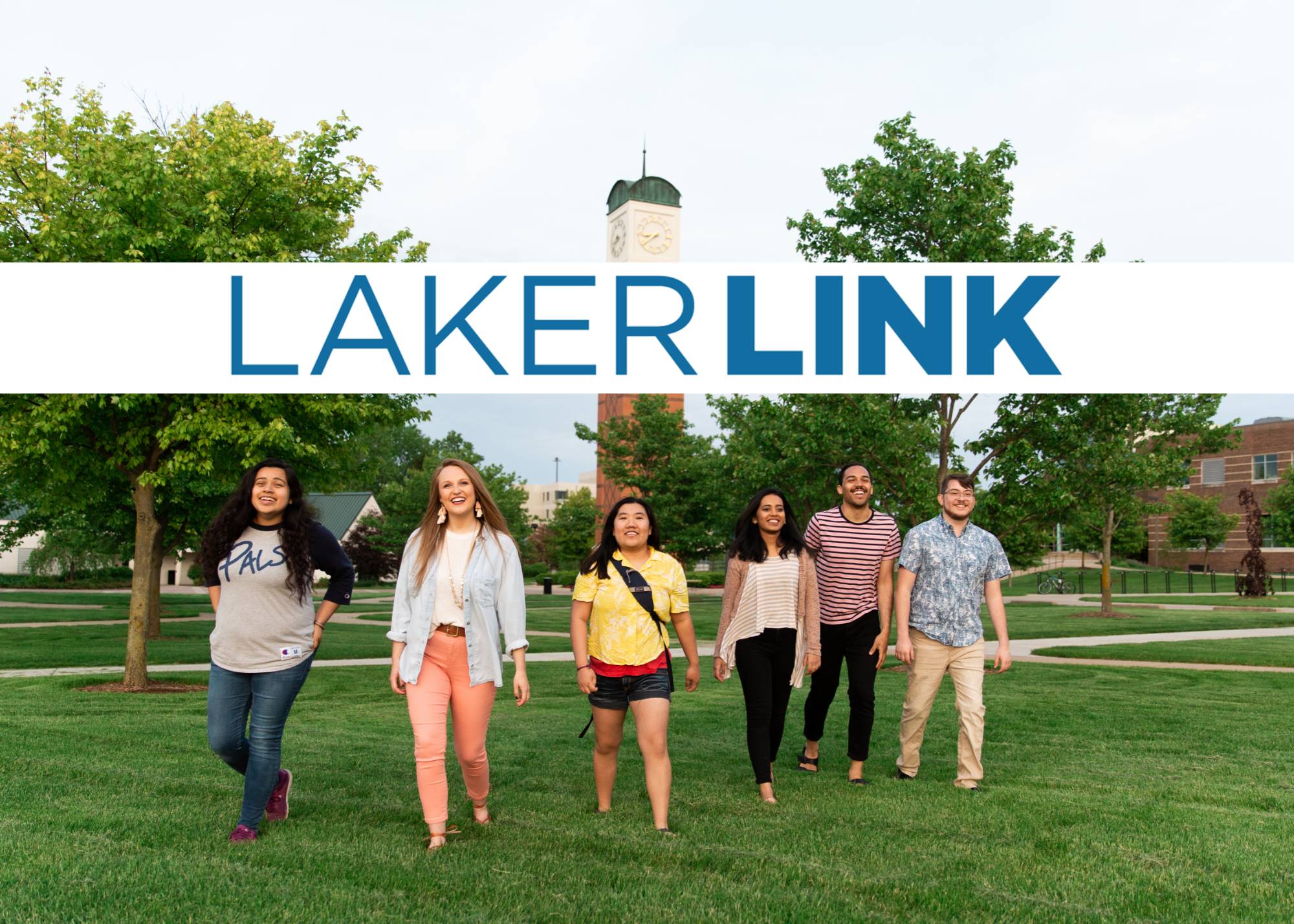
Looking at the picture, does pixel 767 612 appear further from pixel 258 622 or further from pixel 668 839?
pixel 258 622

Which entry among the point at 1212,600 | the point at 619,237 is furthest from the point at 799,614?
the point at 619,237

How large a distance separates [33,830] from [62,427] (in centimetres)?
795

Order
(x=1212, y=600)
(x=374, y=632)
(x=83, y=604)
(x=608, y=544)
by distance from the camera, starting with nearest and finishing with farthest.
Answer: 1. (x=608, y=544)
2. (x=374, y=632)
3. (x=83, y=604)
4. (x=1212, y=600)

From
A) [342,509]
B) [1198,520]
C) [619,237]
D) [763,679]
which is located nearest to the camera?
[763,679]

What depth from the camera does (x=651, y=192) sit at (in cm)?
6738

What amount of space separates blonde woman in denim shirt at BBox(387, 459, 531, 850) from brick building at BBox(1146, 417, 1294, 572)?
64.8m

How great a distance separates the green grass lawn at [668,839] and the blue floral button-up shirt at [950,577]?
3.29 feet

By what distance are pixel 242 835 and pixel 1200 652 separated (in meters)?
16.9

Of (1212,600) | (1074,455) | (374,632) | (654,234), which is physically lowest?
(1212,600)

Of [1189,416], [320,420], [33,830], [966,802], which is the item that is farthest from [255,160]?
[1189,416]

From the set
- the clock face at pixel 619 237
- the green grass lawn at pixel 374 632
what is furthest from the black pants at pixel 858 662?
the clock face at pixel 619 237

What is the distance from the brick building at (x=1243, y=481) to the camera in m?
63.3

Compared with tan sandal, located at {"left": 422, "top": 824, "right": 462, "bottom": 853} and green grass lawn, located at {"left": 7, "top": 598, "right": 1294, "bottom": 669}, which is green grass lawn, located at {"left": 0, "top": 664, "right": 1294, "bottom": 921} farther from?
green grass lawn, located at {"left": 7, "top": 598, "right": 1294, "bottom": 669}

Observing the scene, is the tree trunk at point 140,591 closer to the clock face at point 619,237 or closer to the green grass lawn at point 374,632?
the green grass lawn at point 374,632
